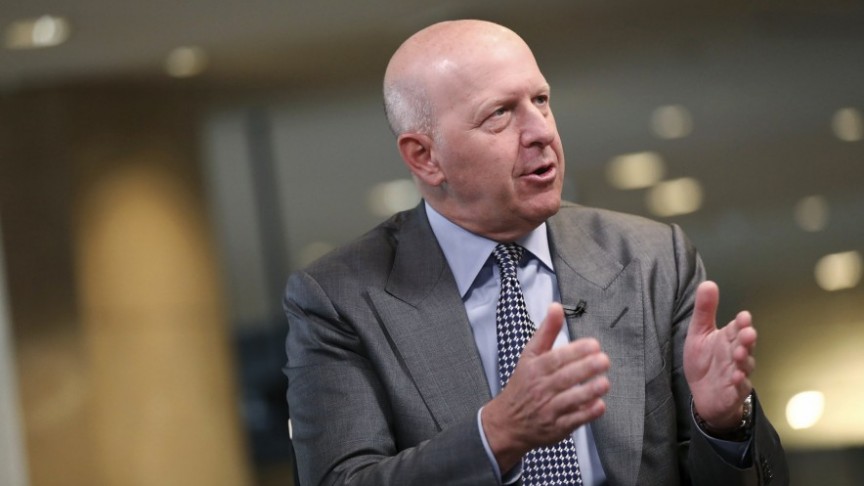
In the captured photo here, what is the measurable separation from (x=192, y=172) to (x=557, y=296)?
234 centimetres

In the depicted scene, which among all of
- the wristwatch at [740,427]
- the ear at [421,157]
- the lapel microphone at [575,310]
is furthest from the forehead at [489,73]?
the wristwatch at [740,427]

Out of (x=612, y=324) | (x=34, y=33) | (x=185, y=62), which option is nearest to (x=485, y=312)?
(x=612, y=324)

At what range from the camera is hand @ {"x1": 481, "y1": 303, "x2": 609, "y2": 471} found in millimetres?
1866

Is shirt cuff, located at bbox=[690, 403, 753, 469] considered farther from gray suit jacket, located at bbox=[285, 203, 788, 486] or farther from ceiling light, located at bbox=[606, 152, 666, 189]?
ceiling light, located at bbox=[606, 152, 666, 189]

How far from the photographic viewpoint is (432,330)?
7.71 feet

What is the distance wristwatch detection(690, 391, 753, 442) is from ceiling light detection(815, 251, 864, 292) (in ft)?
6.37

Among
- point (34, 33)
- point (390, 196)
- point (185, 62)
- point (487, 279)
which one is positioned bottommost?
point (487, 279)

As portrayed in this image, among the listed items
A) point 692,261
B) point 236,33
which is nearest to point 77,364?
point 236,33

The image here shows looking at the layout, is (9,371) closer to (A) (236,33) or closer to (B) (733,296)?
(A) (236,33)

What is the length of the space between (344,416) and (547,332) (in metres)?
0.53

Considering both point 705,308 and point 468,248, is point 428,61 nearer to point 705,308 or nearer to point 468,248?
point 468,248

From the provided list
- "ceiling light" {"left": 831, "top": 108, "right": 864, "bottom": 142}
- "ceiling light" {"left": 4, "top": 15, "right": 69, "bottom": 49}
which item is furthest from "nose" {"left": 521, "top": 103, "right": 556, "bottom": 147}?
A: "ceiling light" {"left": 4, "top": 15, "right": 69, "bottom": 49}

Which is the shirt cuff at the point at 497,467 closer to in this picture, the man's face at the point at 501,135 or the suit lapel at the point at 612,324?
the suit lapel at the point at 612,324

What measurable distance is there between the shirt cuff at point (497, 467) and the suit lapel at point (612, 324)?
0.23m
